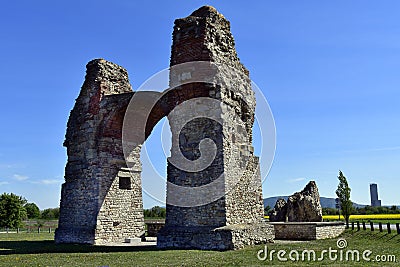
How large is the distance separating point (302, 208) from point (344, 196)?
6293 mm

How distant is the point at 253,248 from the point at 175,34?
8.09 meters

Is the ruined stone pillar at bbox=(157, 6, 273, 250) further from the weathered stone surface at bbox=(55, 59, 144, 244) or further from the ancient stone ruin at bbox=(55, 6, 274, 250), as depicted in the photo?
the weathered stone surface at bbox=(55, 59, 144, 244)

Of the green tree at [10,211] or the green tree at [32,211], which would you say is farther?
the green tree at [32,211]

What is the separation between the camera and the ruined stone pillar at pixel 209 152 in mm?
12656

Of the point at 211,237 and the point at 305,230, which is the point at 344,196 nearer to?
the point at 305,230

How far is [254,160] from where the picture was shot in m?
15.4

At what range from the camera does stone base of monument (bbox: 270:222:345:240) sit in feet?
56.2

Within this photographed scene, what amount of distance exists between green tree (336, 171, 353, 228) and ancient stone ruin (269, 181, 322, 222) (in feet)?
16.0

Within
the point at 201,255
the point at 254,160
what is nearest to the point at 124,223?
the point at 254,160

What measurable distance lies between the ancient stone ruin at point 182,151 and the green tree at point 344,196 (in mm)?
13683

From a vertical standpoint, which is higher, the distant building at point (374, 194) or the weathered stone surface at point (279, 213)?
the distant building at point (374, 194)

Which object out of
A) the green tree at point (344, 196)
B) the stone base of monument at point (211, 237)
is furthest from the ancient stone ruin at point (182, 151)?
the green tree at point (344, 196)

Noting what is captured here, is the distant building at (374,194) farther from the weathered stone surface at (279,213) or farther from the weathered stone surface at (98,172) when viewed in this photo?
the weathered stone surface at (98,172)

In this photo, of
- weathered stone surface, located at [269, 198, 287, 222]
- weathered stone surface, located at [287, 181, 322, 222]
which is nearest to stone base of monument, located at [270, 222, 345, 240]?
weathered stone surface, located at [287, 181, 322, 222]
